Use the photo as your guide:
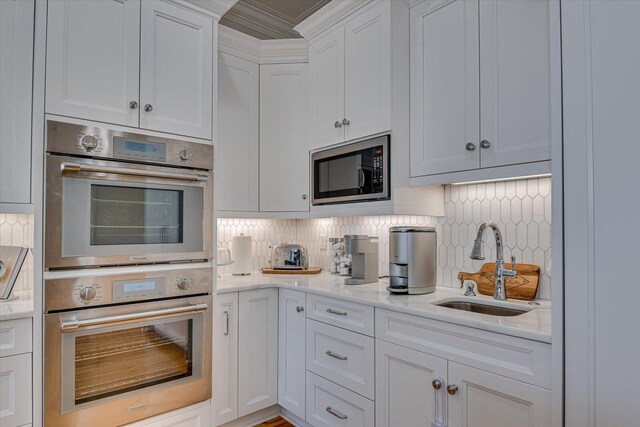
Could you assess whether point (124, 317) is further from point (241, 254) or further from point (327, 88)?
point (327, 88)

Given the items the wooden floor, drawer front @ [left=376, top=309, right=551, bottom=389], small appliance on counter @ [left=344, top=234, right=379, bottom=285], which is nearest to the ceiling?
small appliance on counter @ [left=344, top=234, right=379, bottom=285]

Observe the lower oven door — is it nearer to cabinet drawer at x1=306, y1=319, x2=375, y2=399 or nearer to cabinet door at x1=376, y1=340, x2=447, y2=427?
cabinet drawer at x1=306, y1=319, x2=375, y2=399

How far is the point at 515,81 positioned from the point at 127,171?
6.03ft

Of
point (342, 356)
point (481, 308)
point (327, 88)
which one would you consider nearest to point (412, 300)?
point (481, 308)

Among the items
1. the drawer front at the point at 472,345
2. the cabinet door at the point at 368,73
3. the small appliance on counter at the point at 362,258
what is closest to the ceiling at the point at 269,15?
the cabinet door at the point at 368,73

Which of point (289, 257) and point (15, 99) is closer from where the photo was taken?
point (15, 99)

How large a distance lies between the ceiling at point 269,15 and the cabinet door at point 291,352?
2.10m

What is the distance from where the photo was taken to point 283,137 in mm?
2795

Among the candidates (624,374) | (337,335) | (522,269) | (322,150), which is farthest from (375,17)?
(624,374)

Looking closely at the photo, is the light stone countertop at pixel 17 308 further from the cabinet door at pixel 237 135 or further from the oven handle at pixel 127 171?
the cabinet door at pixel 237 135

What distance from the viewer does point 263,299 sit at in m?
2.40

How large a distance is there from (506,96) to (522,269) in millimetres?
837

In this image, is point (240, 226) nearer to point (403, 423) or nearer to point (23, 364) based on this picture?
point (23, 364)

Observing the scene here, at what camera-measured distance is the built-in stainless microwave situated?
2.12 meters
